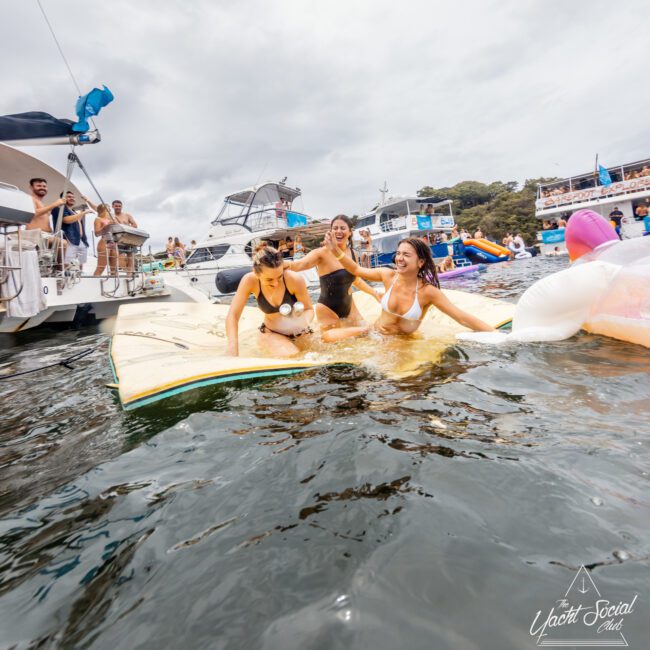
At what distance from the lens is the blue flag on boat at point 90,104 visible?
21.5ft

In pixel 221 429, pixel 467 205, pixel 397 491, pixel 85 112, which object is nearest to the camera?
pixel 397 491

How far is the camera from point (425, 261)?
355 cm

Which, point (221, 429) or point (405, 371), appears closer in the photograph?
point (221, 429)

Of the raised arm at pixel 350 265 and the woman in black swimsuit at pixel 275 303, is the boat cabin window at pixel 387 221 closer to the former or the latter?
the raised arm at pixel 350 265

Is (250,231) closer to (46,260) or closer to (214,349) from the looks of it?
(46,260)

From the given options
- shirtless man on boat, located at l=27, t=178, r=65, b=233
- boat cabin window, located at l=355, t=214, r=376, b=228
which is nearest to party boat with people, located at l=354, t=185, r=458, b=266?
boat cabin window, located at l=355, t=214, r=376, b=228

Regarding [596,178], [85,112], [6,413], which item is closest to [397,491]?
[6,413]

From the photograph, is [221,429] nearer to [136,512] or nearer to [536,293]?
[136,512]

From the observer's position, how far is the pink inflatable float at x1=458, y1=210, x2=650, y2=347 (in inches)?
113

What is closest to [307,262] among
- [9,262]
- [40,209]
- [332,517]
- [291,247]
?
[332,517]

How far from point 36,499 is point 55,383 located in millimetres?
2200

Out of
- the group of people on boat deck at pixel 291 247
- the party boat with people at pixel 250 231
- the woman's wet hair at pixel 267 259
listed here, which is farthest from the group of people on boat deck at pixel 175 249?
the woman's wet hair at pixel 267 259

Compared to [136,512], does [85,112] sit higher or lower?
higher

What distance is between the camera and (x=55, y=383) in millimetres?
3334
